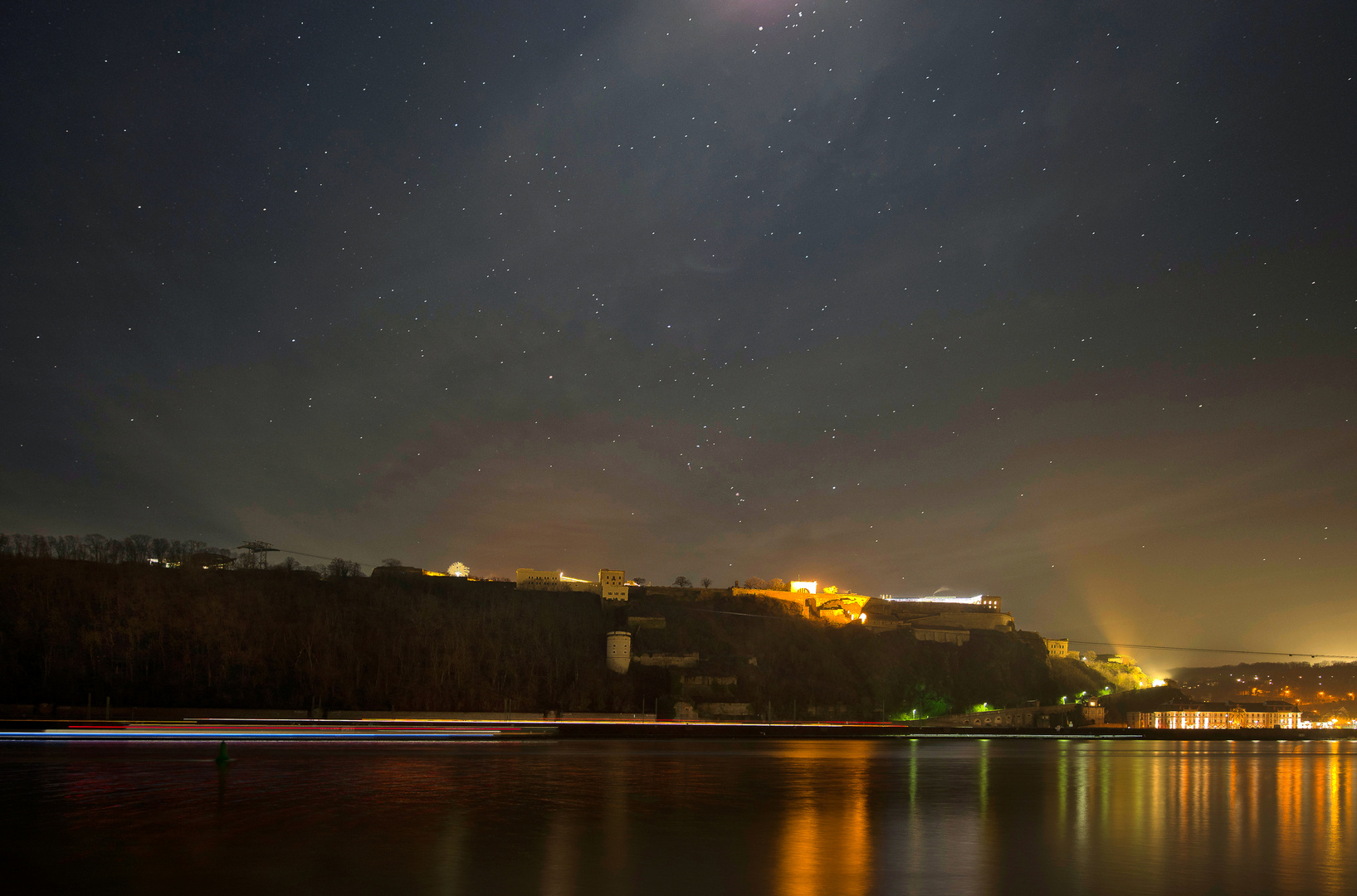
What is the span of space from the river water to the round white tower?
69683 mm

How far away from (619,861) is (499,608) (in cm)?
9989

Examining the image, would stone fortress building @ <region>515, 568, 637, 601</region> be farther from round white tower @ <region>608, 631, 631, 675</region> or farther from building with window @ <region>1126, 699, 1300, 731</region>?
building with window @ <region>1126, 699, 1300, 731</region>

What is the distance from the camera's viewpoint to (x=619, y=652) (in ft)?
334

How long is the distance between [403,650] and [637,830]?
262 feet

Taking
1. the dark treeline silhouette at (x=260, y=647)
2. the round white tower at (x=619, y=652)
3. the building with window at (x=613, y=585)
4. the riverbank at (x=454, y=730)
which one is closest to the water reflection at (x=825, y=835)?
the riverbank at (x=454, y=730)

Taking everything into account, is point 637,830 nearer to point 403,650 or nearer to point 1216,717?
point 403,650

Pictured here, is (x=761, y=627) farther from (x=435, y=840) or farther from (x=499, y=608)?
(x=435, y=840)


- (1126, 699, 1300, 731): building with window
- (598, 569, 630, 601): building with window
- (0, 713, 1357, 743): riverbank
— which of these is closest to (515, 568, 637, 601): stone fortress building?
(598, 569, 630, 601): building with window

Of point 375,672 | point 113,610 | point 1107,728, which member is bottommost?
point 1107,728

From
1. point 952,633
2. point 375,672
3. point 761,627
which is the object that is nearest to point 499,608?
point 375,672

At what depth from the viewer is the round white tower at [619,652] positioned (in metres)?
101

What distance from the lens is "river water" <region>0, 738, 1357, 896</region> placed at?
1170cm

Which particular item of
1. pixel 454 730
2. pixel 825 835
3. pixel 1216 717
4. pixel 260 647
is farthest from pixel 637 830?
pixel 1216 717

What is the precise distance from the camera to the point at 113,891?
10492 mm
